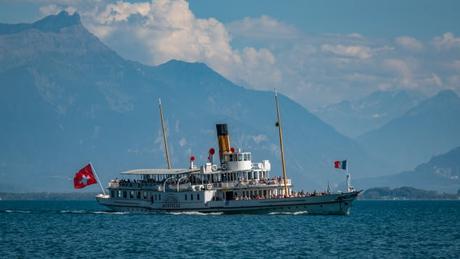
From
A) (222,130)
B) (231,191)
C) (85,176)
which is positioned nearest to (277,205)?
(231,191)

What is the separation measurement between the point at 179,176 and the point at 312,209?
20006mm

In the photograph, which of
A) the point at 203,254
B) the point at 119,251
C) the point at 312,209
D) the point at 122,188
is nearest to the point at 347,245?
the point at 203,254

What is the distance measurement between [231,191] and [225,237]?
3134cm

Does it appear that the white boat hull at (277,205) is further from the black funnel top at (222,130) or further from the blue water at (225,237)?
the black funnel top at (222,130)

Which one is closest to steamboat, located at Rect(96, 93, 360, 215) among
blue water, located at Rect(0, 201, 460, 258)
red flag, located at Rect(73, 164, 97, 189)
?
blue water, located at Rect(0, 201, 460, 258)

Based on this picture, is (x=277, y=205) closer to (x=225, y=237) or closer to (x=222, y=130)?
(x=222, y=130)

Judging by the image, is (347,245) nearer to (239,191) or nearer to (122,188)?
(239,191)

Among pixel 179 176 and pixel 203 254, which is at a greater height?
pixel 179 176

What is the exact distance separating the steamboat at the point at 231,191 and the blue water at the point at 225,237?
65.1 inches

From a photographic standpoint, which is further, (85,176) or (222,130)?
(85,176)

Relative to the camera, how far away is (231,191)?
125 meters

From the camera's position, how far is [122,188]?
136375 millimetres

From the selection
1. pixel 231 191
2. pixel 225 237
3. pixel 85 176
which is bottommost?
pixel 225 237

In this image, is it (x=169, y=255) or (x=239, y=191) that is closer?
(x=169, y=255)
